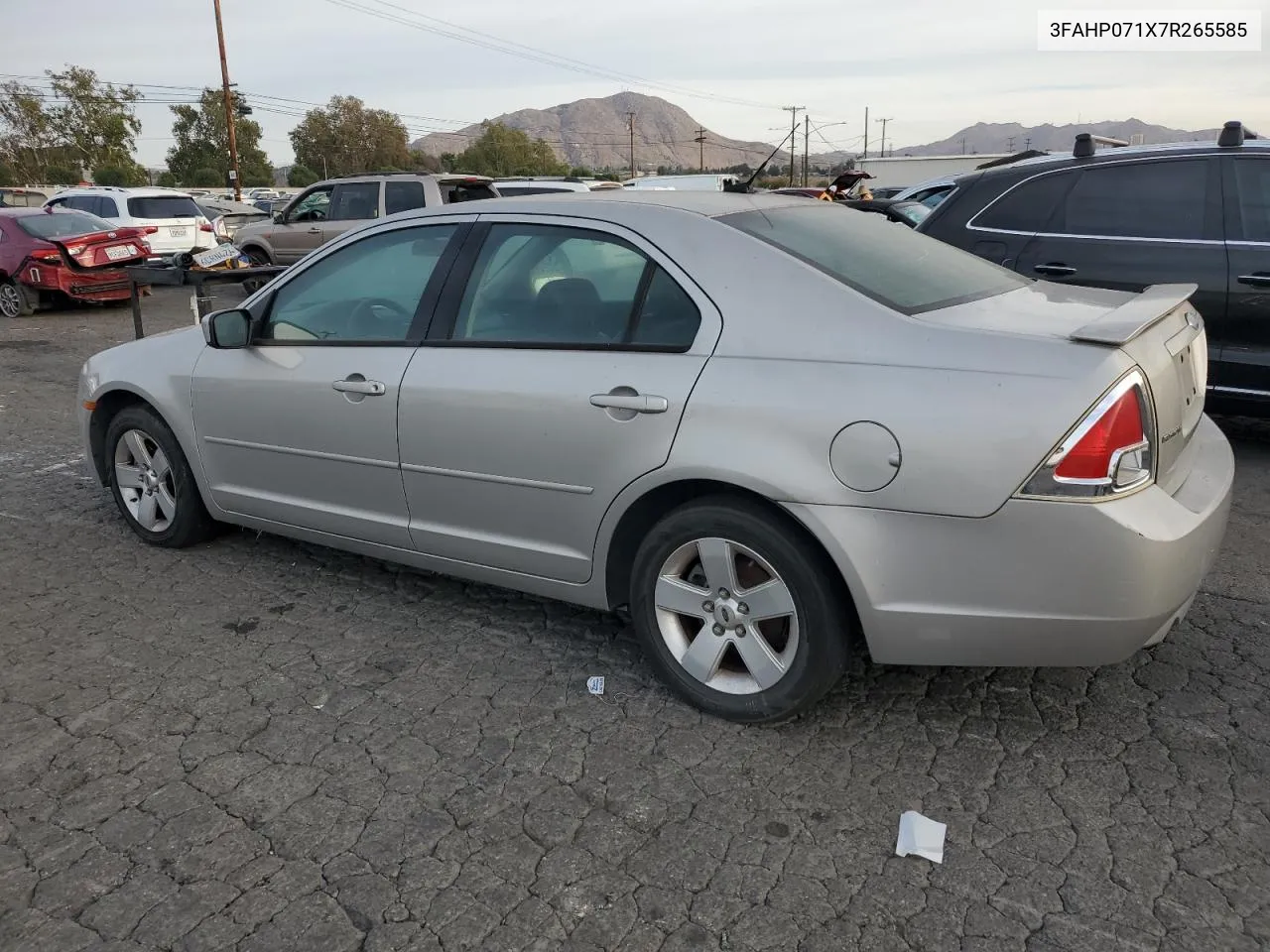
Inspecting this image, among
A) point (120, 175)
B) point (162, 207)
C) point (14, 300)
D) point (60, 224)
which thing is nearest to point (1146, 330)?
point (60, 224)

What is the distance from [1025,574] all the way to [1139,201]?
3.99 m

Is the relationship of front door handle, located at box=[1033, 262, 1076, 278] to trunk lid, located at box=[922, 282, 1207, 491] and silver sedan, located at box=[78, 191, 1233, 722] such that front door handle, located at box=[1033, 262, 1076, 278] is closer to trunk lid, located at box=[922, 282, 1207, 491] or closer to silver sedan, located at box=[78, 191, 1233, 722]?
silver sedan, located at box=[78, 191, 1233, 722]

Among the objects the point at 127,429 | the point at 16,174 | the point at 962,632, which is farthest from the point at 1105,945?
the point at 16,174

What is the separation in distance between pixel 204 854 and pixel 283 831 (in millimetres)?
201

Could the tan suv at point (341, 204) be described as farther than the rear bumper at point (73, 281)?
Yes

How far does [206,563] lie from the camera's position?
4.71 m

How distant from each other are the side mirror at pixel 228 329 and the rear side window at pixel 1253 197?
5.05 m

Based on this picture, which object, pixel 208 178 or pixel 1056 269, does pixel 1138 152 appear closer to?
pixel 1056 269

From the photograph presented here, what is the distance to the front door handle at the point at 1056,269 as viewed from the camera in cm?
576

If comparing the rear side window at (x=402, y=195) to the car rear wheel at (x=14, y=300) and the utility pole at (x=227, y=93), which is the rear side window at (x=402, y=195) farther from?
the utility pole at (x=227, y=93)

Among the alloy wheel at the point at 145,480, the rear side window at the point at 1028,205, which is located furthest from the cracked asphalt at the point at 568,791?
the rear side window at the point at 1028,205

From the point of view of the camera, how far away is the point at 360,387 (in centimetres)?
383

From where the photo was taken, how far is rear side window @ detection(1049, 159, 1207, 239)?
5.56 metres

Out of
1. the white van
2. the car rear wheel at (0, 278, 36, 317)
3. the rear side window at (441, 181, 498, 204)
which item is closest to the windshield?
the car rear wheel at (0, 278, 36, 317)
